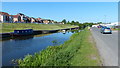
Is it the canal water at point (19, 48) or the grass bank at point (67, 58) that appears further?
the canal water at point (19, 48)

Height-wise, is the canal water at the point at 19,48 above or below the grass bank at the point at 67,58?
below

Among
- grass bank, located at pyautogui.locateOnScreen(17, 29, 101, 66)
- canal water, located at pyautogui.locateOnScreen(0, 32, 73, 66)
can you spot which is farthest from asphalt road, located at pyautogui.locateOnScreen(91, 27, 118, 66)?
canal water, located at pyautogui.locateOnScreen(0, 32, 73, 66)

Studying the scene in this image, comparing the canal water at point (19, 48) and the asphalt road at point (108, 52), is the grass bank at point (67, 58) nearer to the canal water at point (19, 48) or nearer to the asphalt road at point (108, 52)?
the asphalt road at point (108, 52)

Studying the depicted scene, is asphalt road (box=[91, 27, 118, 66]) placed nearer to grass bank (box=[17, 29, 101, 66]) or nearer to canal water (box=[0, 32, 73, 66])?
Answer: grass bank (box=[17, 29, 101, 66])

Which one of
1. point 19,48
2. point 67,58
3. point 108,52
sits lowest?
point 19,48

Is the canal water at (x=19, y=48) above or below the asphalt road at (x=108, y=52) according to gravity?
below

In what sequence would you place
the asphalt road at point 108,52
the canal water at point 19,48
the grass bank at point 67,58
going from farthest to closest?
the canal water at point 19,48
the asphalt road at point 108,52
the grass bank at point 67,58

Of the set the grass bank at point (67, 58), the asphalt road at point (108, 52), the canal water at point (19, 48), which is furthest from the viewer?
the canal water at point (19, 48)

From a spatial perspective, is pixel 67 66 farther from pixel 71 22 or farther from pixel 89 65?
pixel 71 22

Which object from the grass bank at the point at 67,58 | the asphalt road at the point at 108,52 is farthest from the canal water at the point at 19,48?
the asphalt road at the point at 108,52

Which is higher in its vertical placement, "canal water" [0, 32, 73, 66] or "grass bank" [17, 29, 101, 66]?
"grass bank" [17, 29, 101, 66]

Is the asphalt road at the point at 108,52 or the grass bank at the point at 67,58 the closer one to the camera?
the grass bank at the point at 67,58

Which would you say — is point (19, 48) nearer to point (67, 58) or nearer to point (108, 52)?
point (108, 52)

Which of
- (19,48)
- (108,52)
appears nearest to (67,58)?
(108,52)
